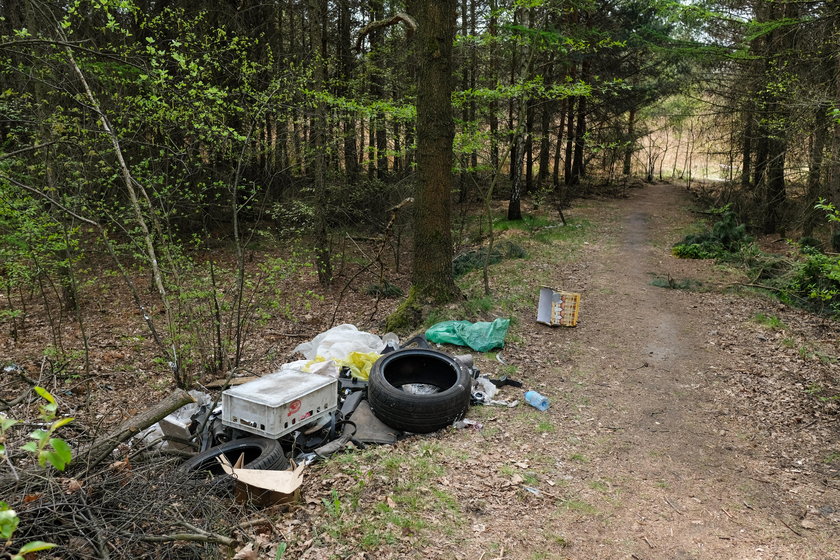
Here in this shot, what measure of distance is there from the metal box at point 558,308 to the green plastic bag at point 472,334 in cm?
112

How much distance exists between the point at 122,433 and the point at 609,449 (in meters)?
4.22

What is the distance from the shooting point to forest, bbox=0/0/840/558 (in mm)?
6941

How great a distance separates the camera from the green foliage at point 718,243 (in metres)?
12.8

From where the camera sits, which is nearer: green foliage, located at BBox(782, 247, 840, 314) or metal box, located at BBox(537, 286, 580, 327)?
metal box, located at BBox(537, 286, 580, 327)

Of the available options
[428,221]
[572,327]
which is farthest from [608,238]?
[428,221]

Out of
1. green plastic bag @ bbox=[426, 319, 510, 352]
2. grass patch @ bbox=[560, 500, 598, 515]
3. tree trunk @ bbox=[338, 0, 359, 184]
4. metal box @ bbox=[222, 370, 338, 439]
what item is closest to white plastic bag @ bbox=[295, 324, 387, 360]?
green plastic bag @ bbox=[426, 319, 510, 352]

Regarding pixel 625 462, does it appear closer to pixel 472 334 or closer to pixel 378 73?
pixel 472 334

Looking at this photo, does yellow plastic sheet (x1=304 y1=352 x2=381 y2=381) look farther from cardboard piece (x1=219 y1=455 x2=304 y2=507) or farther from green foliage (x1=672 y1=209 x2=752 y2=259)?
green foliage (x1=672 y1=209 x2=752 y2=259)

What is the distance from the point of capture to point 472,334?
24.0 feet

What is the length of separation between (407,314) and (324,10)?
406 inches

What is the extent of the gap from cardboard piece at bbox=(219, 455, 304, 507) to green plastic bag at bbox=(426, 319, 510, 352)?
376 centimetres

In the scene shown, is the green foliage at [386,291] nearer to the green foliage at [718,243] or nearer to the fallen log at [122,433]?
the fallen log at [122,433]

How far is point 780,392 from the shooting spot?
600 cm

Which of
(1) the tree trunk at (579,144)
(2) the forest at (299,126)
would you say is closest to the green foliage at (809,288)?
(2) the forest at (299,126)
